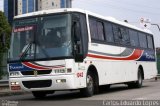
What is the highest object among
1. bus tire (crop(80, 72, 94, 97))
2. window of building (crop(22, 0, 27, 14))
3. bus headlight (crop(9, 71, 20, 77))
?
window of building (crop(22, 0, 27, 14))

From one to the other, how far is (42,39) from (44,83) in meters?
1.62

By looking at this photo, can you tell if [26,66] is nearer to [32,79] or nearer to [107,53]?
[32,79]

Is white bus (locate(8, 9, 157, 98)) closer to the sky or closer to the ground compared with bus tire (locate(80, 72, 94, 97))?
closer to the sky

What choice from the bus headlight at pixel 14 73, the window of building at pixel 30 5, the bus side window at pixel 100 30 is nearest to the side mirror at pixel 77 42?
the bus headlight at pixel 14 73

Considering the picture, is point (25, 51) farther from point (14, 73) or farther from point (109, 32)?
point (109, 32)

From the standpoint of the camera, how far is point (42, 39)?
16.9 meters

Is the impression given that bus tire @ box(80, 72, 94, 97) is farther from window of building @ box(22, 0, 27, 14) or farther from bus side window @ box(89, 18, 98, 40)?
window of building @ box(22, 0, 27, 14)

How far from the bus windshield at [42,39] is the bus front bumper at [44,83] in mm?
752

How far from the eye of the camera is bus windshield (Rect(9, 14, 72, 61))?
16.6 meters

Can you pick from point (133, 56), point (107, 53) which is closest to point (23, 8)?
point (133, 56)

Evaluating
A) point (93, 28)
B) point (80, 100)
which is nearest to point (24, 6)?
point (93, 28)

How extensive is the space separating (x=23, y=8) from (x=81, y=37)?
133ft

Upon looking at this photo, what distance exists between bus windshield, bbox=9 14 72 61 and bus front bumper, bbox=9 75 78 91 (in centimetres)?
75

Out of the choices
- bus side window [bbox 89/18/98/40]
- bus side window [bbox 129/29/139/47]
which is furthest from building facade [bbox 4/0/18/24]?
bus side window [bbox 89/18/98/40]
